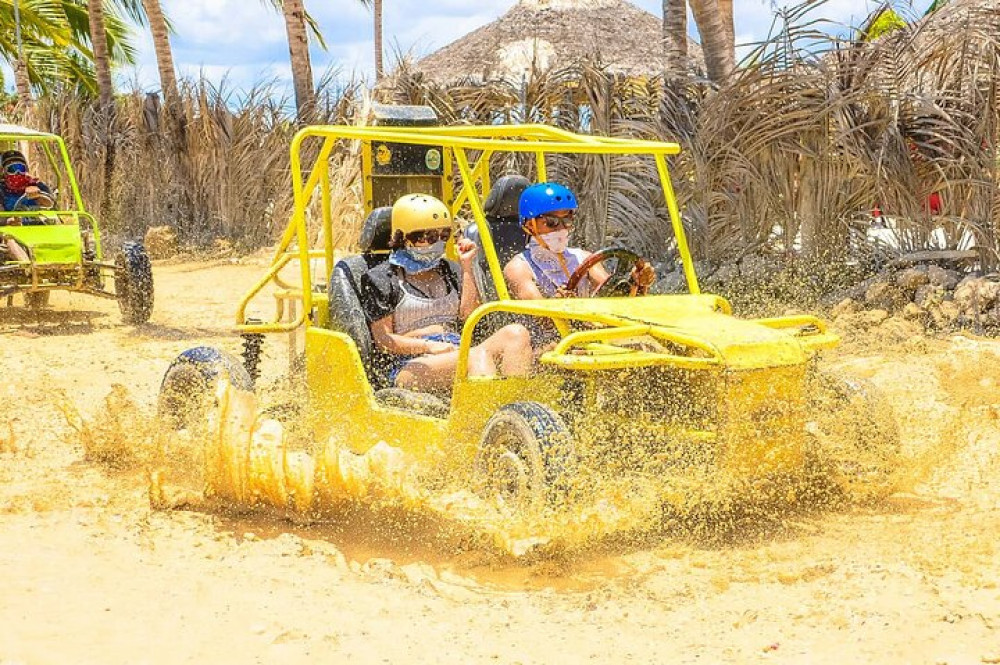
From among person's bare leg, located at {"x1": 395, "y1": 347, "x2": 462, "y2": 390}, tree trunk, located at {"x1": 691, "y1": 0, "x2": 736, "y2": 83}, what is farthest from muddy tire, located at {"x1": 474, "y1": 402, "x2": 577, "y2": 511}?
tree trunk, located at {"x1": 691, "y1": 0, "x2": 736, "y2": 83}

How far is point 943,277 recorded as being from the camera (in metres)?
9.13

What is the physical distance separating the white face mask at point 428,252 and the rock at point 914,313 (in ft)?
15.2

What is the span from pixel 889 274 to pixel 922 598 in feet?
19.0

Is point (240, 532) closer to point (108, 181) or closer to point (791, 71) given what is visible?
point (791, 71)

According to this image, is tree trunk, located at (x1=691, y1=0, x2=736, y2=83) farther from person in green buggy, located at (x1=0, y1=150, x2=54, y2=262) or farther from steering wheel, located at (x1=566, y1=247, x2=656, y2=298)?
person in green buggy, located at (x1=0, y1=150, x2=54, y2=262)

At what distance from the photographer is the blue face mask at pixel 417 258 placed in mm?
5809

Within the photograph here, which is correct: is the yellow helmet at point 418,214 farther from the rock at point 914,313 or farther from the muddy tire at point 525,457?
the rock at point 914,313

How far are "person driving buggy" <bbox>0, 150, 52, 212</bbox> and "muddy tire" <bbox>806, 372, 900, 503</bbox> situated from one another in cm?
936

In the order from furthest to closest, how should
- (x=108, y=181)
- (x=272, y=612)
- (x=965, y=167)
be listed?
1. (x=108, y=181)
2. (x=965, y=167)
3. (x=272, y=612)

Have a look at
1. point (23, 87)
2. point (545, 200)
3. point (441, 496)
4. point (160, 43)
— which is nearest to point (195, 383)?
point (441, 496)

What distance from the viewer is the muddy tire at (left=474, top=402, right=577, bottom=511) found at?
4.59 metres

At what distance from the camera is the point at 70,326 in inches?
474

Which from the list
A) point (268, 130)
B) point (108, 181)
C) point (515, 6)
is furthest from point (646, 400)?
point (515, 6)

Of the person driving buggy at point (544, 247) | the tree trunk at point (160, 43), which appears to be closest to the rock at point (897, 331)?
the person driving buggy at point (544, 247)
